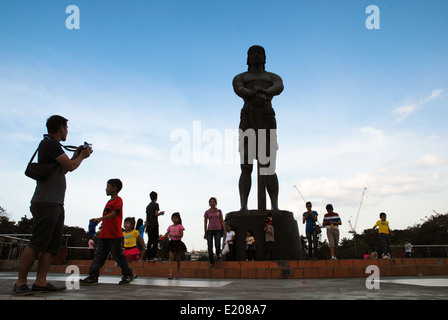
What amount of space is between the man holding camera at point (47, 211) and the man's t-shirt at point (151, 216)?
18.3 ft

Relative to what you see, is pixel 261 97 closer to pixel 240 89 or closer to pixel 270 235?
pixel 240 89

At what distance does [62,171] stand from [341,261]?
718 centimetres

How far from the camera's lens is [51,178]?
10.8ft

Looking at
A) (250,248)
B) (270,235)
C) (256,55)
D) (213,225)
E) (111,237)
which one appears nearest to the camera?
(111,237)

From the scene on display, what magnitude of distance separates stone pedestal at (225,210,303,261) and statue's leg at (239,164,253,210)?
67cm

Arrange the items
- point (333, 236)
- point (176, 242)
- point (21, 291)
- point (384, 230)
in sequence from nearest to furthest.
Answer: point (21, 291) < point (176, 242) < point (333, 236) < point (384, 230)

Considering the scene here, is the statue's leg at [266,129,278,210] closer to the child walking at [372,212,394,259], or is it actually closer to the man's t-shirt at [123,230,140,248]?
the child walking at [372,212,394,259]

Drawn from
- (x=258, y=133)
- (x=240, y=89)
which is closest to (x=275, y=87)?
(x=240, y=89)

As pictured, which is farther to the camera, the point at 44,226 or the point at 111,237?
the point at 111,237

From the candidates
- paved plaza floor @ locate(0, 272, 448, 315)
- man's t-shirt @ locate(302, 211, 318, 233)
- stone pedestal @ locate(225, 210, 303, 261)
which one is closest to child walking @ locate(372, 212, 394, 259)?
man's t-shirt @ locate(302, 211, 318, 233)

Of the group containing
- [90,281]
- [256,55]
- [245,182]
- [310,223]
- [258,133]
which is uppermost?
[256,55]

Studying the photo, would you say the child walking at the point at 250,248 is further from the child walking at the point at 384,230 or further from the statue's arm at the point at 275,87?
the statue's arm at the point at 275,87

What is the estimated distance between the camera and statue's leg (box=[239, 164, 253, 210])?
9953 millimetres

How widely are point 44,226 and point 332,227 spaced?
7.35 m
